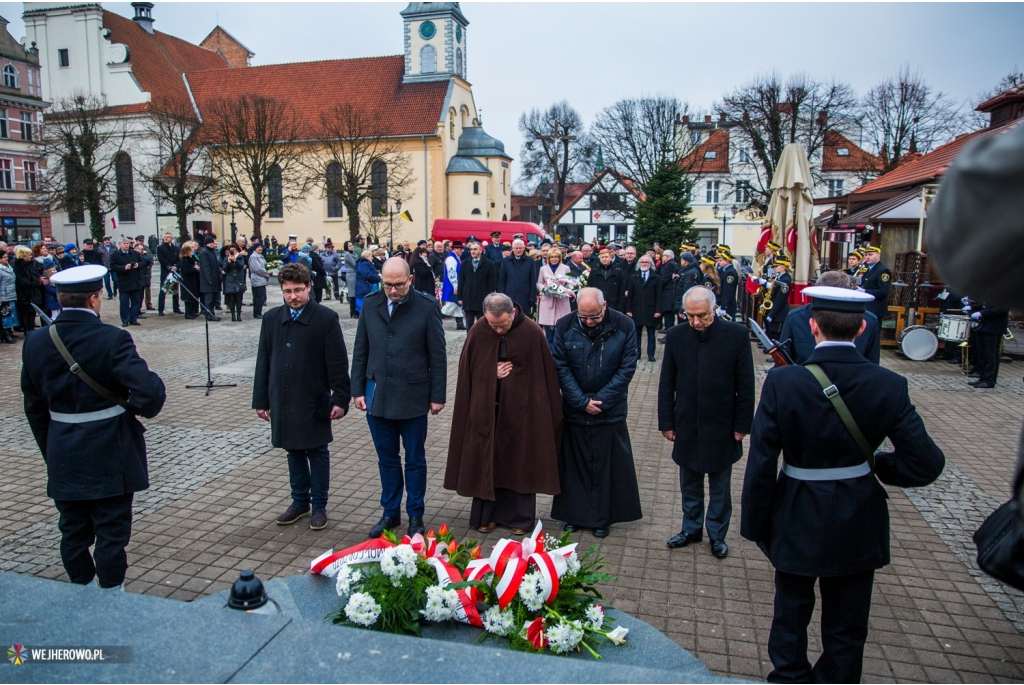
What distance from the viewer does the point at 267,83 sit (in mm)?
61500

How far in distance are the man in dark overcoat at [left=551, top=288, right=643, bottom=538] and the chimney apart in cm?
6824

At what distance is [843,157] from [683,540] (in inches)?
2158

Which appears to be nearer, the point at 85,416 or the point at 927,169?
the point at 85,416

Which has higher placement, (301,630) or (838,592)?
(301,630)

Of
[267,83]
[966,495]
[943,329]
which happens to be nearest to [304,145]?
[267,83]

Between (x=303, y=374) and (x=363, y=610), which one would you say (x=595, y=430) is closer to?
(x=303, y=374)

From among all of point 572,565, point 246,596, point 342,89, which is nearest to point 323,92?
point 342,89

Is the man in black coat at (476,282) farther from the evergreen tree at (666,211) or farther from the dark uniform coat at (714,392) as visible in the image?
the evergreen tree at (666,211)

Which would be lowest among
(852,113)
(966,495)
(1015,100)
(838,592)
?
(966,495)

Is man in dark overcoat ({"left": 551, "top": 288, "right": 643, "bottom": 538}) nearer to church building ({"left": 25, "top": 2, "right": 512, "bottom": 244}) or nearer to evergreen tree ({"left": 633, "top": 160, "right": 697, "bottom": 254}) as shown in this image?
evergreen tree ({"left": 633, "top": 160, "right": 697, "bottom": 254})

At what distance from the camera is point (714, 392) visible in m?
5.48

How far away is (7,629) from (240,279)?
1774cm

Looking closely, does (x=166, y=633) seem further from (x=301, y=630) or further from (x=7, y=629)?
(x=7, y=629)

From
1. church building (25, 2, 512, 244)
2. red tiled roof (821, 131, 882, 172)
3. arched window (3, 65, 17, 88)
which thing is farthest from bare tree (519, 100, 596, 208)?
arched window (3, 65, 17, 88)
